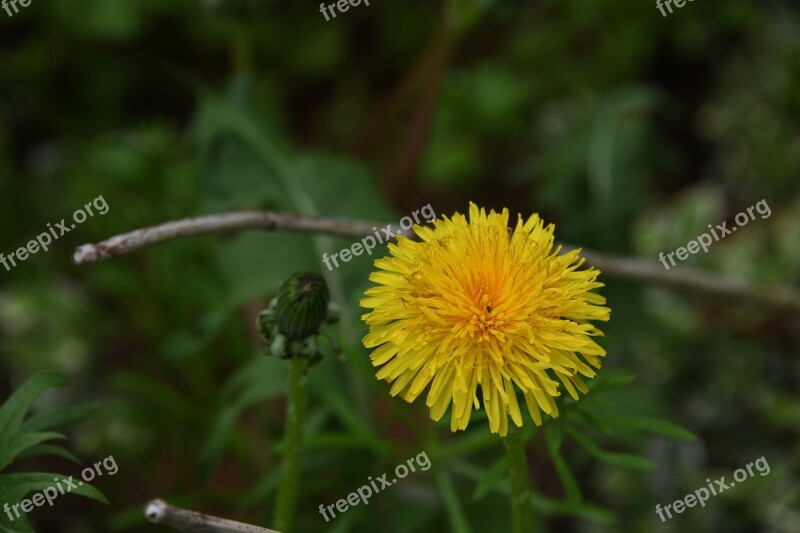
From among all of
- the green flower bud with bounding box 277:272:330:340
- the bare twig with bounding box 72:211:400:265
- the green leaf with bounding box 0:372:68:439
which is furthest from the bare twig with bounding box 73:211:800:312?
the green flower bud with bounding box 277:272:330:340

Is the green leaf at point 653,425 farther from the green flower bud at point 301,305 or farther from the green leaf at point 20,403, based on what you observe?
the green leaf at point 20,403

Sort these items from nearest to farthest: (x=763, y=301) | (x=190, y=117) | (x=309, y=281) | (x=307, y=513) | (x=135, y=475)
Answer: (x=309, y=281) < (x=307, y=513) < (x=763, y=301) < (x=135, y=475) < (x=190, y=117)

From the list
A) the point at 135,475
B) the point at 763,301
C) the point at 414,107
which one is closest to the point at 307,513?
the point at 135,475

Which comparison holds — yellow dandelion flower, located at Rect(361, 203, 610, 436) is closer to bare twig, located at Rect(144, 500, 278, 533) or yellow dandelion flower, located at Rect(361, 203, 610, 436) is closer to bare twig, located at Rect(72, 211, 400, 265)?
bare twig, located at Rect(144, 500, 278, 533)

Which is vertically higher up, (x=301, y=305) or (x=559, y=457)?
(x=301, y=305)

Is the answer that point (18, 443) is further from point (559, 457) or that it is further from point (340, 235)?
point (559, 457)

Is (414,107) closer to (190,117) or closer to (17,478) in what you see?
(190,117)

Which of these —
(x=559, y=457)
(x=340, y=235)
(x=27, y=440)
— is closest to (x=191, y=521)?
(x=27, y=440)
